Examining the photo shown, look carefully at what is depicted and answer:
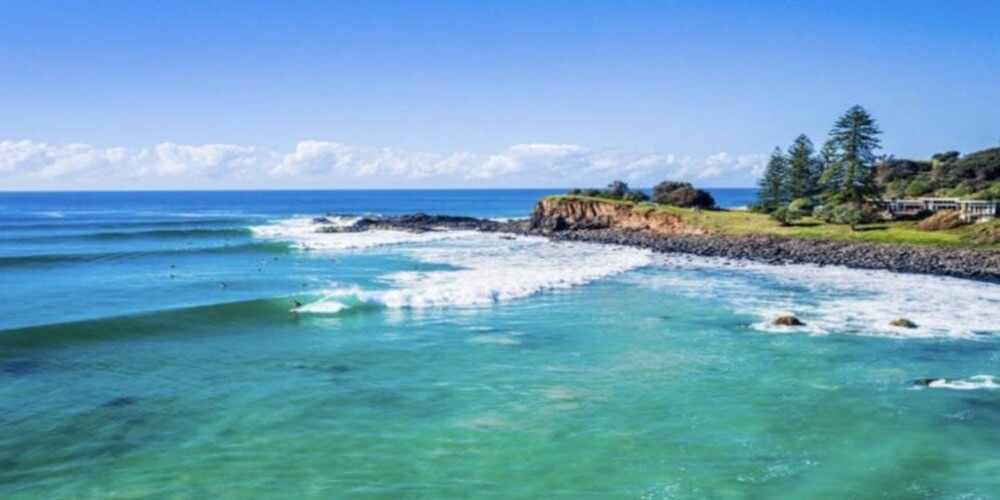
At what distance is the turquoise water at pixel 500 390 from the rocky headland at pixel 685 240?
7.20 meters

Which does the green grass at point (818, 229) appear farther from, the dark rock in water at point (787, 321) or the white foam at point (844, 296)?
the dark rock in water at point (787, 321)

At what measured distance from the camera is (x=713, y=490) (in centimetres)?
1340

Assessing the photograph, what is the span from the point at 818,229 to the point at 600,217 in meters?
24.5

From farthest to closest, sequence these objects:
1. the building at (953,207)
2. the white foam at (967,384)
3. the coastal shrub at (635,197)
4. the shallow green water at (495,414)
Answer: the coastal shrub at (635,197) < the building at (953,207) < the white foam at (967,384) < the shallow green water at (495,414)

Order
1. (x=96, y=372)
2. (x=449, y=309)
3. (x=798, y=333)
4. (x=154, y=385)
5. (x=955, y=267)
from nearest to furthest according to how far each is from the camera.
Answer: (x=154, y=385), (x=96, y=372), (x=798, y=333), (x=449, y=309), (x=955, y=267)

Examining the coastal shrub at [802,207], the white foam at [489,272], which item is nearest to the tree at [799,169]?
the coastal shrub at [802,207]

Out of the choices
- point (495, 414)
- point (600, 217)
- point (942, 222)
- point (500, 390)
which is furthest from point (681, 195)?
point (495, 414)

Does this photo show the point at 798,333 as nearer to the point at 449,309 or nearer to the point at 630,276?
the point at 449,309

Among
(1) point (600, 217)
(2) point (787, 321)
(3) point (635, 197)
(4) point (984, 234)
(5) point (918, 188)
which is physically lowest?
(2) point (787, 321)

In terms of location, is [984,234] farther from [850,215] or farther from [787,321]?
[787,321]

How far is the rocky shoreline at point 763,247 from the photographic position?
44812 mm

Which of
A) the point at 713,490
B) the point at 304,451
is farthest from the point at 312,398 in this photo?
the point at 713,490

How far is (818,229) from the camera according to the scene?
61875mm

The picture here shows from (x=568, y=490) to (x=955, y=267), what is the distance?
128ft
